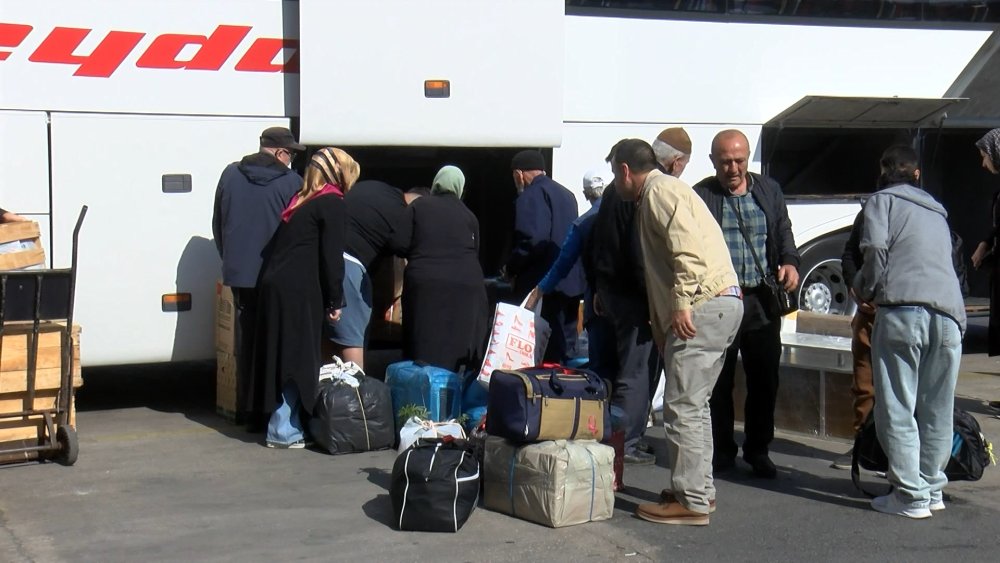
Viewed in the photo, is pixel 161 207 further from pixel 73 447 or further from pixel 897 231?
pixel 897 231

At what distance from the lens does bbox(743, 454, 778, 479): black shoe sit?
20.5 feet

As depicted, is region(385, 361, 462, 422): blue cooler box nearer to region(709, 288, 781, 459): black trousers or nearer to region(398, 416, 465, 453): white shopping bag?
region(398, 416, 465, 453): white shopping bag

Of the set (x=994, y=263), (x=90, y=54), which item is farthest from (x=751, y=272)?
(x=90, y=54)

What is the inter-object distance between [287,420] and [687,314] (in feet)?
8.99

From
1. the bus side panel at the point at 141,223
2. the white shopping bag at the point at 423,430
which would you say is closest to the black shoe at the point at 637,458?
the white shopping bag at the point at 423,430

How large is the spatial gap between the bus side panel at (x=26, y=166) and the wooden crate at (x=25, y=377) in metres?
0.87

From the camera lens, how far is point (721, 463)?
A: 20.8ft

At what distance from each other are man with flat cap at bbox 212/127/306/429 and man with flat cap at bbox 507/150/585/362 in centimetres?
142

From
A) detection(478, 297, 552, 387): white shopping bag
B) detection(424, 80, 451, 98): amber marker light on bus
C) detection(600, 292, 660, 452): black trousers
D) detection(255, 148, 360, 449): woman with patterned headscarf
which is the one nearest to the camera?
detection(600, 292, 660, 452): black trousers

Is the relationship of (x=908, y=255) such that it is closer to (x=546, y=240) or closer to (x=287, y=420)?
(x=546, y=240)

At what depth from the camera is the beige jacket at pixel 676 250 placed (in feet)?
16.9

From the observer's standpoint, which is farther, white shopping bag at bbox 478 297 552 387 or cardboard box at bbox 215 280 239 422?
cardboard box at bbox 215 280 239 422

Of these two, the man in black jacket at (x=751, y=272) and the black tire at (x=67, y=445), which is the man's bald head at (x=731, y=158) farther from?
the black tire at (x=67, y=445)

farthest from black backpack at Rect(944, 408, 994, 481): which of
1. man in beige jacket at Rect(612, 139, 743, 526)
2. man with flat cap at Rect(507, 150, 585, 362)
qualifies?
man with flat cap at Rect(507, 150, 585, 362)
